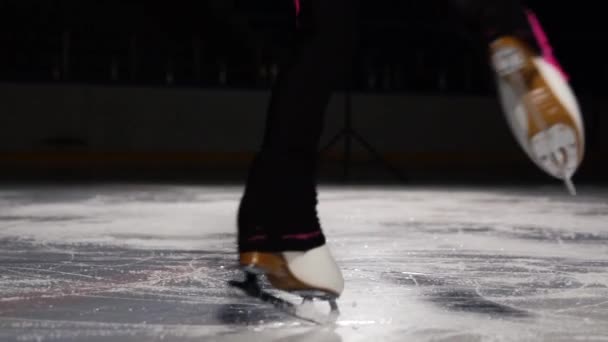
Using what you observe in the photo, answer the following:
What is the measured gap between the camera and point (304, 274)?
6.31ft

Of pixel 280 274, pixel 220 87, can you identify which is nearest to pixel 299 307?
pixel 280 274

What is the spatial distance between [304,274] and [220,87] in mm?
7922

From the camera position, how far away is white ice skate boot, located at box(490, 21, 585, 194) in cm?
183

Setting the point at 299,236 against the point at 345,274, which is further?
the point at 345,274

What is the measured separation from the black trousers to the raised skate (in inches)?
0.7

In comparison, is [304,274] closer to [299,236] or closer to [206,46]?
[299,236]

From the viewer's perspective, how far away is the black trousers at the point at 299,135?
1946 millimetres

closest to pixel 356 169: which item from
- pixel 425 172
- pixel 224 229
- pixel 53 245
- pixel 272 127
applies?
pixel 425 172

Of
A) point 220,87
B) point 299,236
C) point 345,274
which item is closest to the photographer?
point 299,236

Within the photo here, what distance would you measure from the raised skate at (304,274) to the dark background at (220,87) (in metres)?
6.22

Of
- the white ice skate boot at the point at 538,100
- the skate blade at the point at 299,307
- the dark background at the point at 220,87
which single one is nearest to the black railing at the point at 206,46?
the dark background at the point at 220,87

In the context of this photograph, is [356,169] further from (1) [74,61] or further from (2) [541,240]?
(2) [541,240]

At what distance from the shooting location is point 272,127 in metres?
1.98

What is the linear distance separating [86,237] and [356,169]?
18.6 ft
